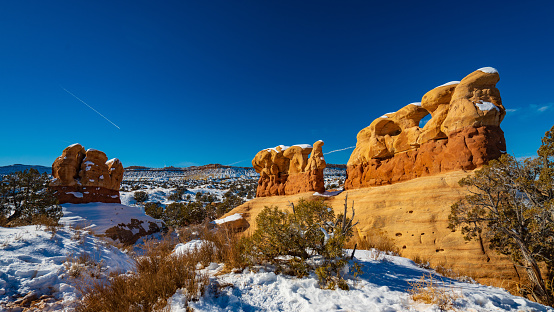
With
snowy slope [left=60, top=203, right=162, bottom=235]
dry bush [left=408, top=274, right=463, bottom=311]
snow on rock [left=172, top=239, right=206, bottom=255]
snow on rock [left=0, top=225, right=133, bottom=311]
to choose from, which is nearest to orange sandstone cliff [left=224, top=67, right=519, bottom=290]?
snow on rock [left=172, top=239, right=206, bottom=255]

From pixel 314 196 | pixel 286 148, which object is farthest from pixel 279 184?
pixel 314 196

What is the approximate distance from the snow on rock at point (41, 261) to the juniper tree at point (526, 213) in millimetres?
11684

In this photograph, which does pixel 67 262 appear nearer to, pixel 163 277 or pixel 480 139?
pixel 163 277

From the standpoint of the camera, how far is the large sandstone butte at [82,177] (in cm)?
2367

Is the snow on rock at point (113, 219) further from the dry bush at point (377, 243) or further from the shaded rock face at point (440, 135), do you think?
the shaded rock face at point (440, 135)

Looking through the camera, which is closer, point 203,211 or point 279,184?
point 279,184

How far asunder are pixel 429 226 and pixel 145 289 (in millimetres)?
12654

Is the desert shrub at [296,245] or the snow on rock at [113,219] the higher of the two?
the desert shrub at [296,245]

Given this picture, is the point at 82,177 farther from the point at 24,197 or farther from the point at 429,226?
the point at 429,226

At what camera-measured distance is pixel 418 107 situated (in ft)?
54.6

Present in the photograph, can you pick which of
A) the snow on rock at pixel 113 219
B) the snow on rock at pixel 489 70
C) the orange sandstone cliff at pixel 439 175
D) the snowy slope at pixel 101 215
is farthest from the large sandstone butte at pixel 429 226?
the snowy slope at pixel 101 215

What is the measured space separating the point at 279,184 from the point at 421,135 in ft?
48.9

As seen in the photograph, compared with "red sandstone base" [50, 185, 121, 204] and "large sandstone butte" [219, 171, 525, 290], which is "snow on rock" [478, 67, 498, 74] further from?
"red sandstone base" [50, 185, 121, 204]

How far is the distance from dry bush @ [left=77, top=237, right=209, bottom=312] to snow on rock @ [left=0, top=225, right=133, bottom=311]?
81 cm
